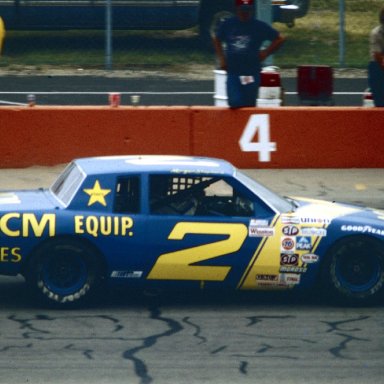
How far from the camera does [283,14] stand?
24688mm

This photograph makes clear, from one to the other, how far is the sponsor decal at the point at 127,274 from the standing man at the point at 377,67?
694 cm

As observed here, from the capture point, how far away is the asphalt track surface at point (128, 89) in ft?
69.1

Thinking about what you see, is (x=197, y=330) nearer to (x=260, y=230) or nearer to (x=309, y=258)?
(x=260, y=230)

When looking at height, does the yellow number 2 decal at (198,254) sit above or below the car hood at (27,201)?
below

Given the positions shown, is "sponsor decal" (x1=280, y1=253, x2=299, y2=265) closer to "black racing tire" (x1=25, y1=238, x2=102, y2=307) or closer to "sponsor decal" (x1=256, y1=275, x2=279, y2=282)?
"sponsor decal" (x1=256, y1=275, x2=279, y2=282)

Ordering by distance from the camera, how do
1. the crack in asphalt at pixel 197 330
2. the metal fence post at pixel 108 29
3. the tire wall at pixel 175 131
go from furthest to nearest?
1. the metal fence post at pixel 108 29
2. the tire wall at pixel 175 131
3. the crack in asphalt at pixel 197 330

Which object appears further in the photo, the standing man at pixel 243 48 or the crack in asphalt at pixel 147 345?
A: the standing man at pixel 243 48

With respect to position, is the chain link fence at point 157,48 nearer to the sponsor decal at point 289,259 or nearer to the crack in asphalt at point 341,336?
the sponsor decal at point 289,259

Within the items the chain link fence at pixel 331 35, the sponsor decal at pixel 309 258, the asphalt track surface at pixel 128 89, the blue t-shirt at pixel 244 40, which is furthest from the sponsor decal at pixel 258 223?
the chain link fence at pixel 331 35

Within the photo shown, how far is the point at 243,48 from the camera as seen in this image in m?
15.0

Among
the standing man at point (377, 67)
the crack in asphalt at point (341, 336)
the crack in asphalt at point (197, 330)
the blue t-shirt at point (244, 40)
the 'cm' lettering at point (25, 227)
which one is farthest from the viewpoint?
the standing man at point (377, 67)

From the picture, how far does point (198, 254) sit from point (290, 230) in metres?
0.72

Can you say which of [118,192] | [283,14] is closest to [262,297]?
[118,192]

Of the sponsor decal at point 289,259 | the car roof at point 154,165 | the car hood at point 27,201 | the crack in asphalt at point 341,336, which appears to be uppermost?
the car roof at point 154,165
